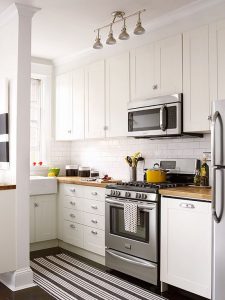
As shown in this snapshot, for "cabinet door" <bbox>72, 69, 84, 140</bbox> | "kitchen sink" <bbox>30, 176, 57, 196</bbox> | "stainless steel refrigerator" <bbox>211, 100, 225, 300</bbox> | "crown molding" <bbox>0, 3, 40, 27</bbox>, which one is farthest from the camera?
"cabinet door" <bbox>72, 69, 84, 140</bbox>

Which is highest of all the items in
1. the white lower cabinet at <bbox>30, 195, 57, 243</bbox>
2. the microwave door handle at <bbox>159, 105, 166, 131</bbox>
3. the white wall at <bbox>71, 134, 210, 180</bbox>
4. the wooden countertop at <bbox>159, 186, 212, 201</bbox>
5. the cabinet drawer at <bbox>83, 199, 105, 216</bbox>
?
the microwave door handle at <bbox>159, 105, 166, 131</bbox>

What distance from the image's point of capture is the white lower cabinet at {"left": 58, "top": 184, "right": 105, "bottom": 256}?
4.21m

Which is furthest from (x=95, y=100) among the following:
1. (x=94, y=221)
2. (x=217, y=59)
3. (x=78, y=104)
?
(x=217, y=59)

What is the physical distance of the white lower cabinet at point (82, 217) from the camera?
13.8ft

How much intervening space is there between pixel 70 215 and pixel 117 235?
1041 millimetres

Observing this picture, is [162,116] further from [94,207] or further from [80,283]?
[80,283]

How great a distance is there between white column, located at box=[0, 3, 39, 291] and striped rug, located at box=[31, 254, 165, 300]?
251 mm

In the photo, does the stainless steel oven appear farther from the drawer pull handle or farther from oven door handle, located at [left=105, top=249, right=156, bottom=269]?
the drawer pull handle

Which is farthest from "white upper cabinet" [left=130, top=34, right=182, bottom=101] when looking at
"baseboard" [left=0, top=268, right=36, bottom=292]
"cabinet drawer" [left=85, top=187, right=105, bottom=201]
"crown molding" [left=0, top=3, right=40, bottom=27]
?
"baseboard" [left=0, top=268, right=36, bottom=292]

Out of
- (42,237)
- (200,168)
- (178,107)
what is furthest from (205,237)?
(42,237)

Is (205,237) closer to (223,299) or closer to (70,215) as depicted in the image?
(223,299)

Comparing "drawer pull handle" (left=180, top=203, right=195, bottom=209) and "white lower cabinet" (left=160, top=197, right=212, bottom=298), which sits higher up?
"drawer pull handle" (left=180, top=203, right=195, bottom=209)

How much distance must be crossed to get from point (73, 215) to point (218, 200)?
2335 mm

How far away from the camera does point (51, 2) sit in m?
3.49
